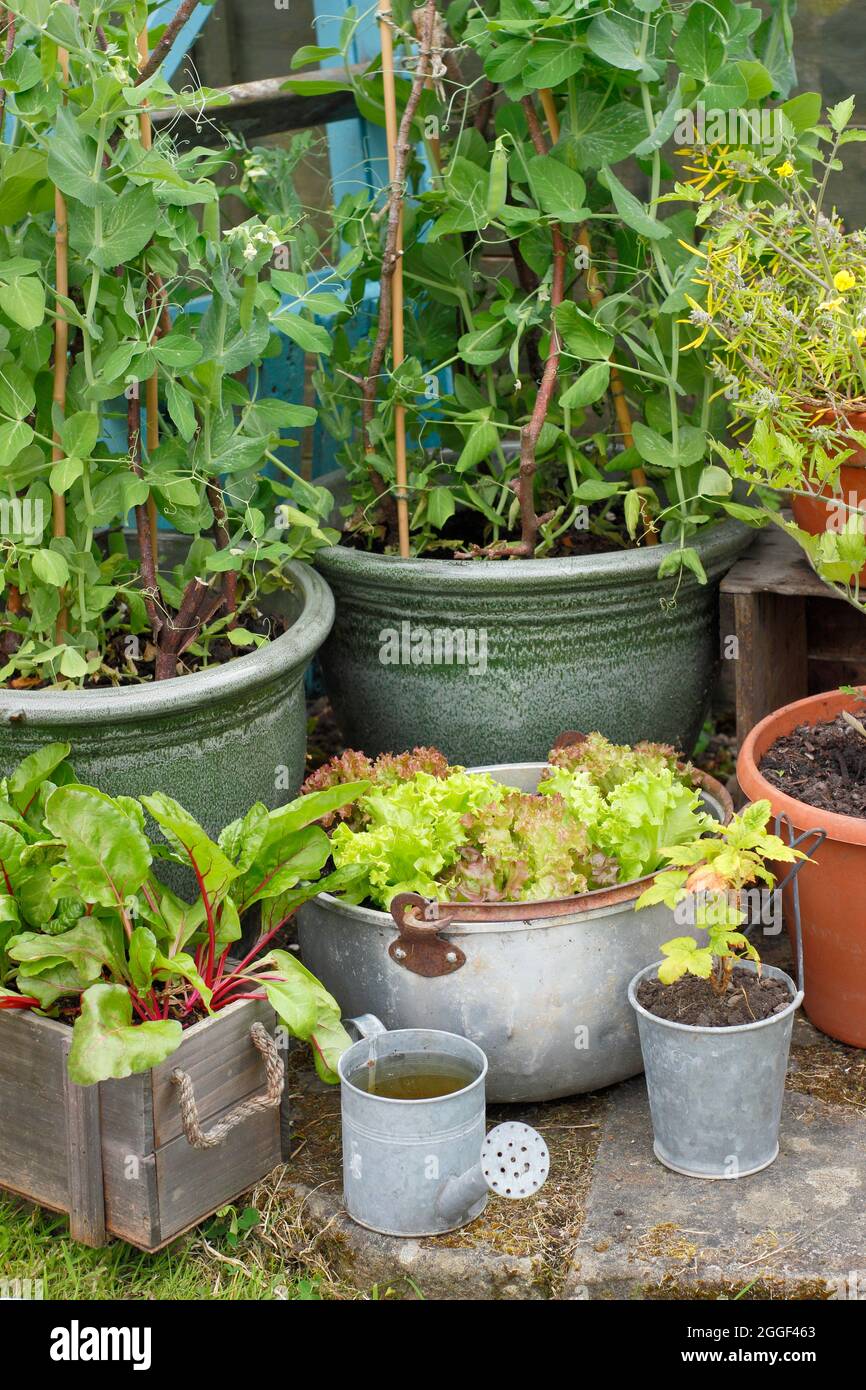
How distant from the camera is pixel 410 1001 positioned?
81.4 inches

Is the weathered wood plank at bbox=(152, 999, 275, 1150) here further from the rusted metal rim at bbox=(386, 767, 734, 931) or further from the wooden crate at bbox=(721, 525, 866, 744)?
the wooden crate at bbox=(721, 525, 866, 744)

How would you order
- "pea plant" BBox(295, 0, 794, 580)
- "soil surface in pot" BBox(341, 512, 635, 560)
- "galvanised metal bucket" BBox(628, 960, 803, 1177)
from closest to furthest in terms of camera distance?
"galvanised metal bucket" BBox(628, 960, 803, 1177) < "pea plant" BBox(295, 0, 794, 580) < "soil surface in pot" BBox(341, 512, 635, 560)

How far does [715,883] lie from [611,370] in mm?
1122

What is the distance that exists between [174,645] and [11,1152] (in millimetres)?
790

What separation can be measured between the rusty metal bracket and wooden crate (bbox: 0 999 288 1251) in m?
0.20

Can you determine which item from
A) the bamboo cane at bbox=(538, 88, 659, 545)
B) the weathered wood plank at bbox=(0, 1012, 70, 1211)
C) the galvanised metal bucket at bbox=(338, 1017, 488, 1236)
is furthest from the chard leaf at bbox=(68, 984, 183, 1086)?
the bamboo cane at bbox=(538, 88, 659, 545)

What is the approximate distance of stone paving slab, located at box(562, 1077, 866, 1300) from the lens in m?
1.82

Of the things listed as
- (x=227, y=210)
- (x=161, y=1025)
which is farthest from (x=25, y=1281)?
(x=227, y=210)

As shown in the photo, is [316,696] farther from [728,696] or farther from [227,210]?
[227,210]

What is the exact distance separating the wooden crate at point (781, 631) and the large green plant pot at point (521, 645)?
0.23 feet

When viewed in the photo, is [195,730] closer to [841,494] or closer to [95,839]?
[95,839]

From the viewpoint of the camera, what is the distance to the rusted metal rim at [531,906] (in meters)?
2.02

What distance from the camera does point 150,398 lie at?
2.32 m

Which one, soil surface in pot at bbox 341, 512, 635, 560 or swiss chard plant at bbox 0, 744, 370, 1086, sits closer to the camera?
swiss chard plant at bbox 0, 744, 370, 1086
